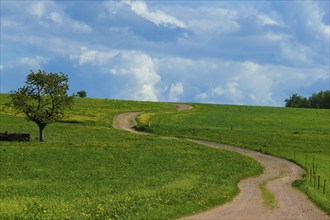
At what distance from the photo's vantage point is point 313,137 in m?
84.9

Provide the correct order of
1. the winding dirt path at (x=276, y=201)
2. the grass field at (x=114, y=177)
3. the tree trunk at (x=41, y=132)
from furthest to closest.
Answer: the tree trunk at (x=41, y=132) < the winding dirt path at (x=276, y=201) < the grass field at (x=114, y=177)

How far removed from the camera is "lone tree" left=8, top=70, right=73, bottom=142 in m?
69.0

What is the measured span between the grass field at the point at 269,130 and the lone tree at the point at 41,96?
22.4 meters

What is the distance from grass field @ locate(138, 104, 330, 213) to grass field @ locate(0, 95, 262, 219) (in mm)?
7597

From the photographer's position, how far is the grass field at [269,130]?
58.6 m

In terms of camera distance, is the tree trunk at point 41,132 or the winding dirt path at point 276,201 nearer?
the winding dirt path at point 276,201

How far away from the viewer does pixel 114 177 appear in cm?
4125

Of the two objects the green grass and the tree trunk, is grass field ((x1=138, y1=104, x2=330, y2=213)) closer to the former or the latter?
the green grass

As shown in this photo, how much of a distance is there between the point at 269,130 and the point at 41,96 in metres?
45.2

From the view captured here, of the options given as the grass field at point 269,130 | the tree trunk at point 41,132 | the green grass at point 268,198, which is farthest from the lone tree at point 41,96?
the green grass at point 268,198

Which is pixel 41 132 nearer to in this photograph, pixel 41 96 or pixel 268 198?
pixel 41 96

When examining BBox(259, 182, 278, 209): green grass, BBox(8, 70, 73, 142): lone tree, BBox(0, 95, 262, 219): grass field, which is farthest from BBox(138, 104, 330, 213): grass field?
BBox(8, 70, 73, 142): lone tree

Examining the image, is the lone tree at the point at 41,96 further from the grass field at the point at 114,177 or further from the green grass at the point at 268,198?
the green grass at the point at 268,198

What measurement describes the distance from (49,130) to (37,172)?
41338 mm
